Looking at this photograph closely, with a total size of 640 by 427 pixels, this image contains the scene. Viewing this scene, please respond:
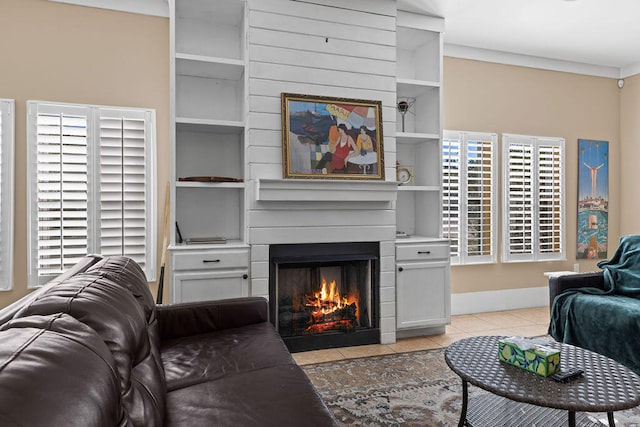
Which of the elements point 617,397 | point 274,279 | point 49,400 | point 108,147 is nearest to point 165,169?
point 108,147

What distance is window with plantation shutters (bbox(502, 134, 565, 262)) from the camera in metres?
4.84

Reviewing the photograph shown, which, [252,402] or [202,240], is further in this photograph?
[202,240]

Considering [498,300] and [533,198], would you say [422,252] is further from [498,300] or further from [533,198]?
[533,198]

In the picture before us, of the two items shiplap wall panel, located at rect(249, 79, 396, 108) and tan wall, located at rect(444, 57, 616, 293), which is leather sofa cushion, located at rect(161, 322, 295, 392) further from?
tan wall, located at rect(444, 57, 616, 293)

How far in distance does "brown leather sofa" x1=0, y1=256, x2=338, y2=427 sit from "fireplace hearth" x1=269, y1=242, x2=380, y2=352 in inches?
34.2

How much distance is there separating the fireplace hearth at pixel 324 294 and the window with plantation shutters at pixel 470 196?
1343mm

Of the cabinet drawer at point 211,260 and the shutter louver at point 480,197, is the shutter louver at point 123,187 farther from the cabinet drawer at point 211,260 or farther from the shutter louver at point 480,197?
the shutter louver at point 480,197

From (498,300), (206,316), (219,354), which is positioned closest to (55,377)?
(219,354)

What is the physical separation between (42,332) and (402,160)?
3771 millimetres

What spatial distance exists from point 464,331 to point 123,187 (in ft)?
11.2

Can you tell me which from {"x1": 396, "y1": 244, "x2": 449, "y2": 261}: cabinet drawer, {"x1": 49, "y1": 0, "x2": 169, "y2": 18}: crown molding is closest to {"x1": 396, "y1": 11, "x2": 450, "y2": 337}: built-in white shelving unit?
{"x1": 396, "y1": 244, "x2": 449, "y2": 261}: cabinet drawer

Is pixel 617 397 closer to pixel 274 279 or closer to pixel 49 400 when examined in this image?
pixel 49 400

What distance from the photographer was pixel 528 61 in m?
5.00

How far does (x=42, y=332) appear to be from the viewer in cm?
93
